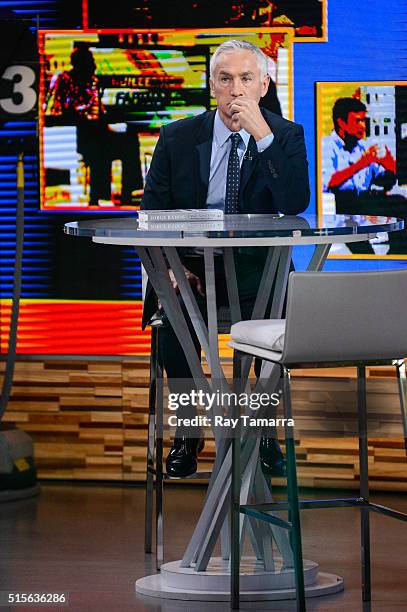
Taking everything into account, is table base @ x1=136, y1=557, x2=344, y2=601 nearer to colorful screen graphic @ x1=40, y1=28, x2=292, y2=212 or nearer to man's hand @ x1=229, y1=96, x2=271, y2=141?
man's hand @ x1=229, y1=96, x2=271, y2=141

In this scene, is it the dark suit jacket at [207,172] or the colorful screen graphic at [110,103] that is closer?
the dark suit jacket at [207,172]

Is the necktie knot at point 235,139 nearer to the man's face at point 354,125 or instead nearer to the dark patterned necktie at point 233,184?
the dark patterned necktie at point 233,184

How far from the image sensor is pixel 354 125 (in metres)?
5.46

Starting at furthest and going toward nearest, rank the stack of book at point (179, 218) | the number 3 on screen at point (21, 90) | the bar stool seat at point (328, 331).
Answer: the number 3 on screen at point (21, 90) < the stack of book at point (179, 218) < the bar stool seat at point (328, 331)

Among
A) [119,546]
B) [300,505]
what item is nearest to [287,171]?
[300,505]

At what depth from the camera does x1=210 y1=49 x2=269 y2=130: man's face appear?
169 inches

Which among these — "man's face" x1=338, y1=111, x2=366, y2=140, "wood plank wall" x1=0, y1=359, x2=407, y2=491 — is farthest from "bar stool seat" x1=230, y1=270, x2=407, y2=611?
"man's face" x1=338, y1=111, x2=366, y2=140

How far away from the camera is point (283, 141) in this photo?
4.43 metres

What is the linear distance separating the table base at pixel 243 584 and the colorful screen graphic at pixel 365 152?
1.91 m

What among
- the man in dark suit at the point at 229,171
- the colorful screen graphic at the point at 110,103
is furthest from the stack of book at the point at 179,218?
the colorful screen graphic at the point at 110,103

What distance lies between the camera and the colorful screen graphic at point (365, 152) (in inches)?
214

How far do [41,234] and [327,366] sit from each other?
8.62 feet

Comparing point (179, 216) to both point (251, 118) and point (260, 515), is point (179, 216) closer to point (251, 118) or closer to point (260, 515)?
point (251, 118)

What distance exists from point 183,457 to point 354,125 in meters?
1.94
